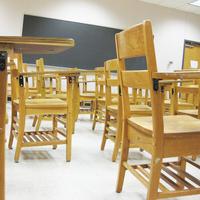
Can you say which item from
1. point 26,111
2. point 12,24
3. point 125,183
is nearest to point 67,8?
point 12,24

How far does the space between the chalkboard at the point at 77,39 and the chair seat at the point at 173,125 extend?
478 centimetres

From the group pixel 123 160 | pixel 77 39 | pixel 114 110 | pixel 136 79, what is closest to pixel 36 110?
pixel 114 110

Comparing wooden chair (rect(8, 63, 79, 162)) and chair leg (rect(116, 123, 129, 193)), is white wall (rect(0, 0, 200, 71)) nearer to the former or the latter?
wooden chair (rect(8, 63, 79, 162))

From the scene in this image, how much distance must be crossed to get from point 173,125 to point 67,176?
0.88 metres

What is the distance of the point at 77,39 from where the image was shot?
6555mm

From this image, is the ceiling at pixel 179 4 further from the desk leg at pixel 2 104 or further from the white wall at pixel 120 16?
the desk leg at pixel 2 104

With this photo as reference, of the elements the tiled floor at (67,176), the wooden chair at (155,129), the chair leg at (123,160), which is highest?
the wooden chair at (155,129)

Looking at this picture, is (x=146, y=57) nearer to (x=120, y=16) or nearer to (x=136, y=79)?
(x=136, y=79)

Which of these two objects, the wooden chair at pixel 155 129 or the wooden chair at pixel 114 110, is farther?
the wooden chair at pixel 114 110

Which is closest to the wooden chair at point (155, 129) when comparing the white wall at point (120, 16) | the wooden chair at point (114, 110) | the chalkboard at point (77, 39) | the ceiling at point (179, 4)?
the wooden chair at point (114, 110)

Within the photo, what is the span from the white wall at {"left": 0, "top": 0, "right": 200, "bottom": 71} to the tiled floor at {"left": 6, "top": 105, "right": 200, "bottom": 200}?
14.4 feet

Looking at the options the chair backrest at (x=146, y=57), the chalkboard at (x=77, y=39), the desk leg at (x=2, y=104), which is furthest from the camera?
the chalkboard at (x=77, y=39)

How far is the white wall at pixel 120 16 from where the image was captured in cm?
604

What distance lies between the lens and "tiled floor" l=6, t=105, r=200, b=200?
5.20 feet
